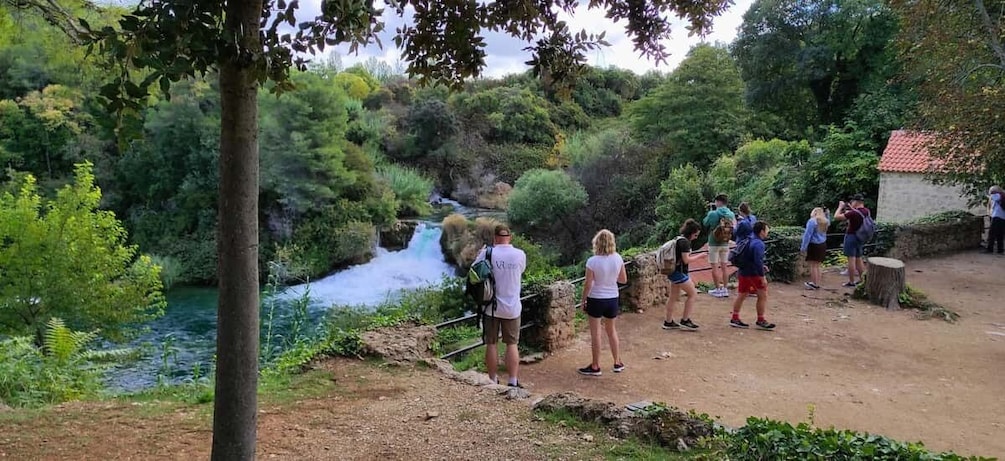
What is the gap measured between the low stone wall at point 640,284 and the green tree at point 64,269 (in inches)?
434

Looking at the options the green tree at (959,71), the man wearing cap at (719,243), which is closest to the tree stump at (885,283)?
the man wearing cap at (719,243)

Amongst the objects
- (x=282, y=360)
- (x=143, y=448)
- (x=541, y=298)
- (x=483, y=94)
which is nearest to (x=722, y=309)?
(x=541, y=298)

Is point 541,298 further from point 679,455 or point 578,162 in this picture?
point 578,162

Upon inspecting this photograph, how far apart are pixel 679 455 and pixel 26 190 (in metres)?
15.3

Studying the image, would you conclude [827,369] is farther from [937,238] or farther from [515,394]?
[937,238]

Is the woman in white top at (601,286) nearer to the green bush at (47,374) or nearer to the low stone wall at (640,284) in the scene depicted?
the low stone wall at (640,284)

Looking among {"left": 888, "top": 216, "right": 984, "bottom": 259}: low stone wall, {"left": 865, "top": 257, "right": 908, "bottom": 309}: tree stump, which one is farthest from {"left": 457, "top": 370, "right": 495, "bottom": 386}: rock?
{"left": 888, "top": 216, "right": 984, "bottom": 259}: low stone wall

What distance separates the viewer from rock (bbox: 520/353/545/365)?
25.4 feet

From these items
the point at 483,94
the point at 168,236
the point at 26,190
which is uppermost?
the point at 483,94

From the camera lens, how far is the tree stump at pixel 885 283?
34.6ft

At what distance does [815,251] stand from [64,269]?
14846 millimetres

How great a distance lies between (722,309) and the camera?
10.2m

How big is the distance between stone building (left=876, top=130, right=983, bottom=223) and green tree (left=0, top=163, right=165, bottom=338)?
20889mm

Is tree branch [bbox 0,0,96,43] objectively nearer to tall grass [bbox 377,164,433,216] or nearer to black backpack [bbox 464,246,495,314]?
black backpack [bbox 464,246,495,314]
